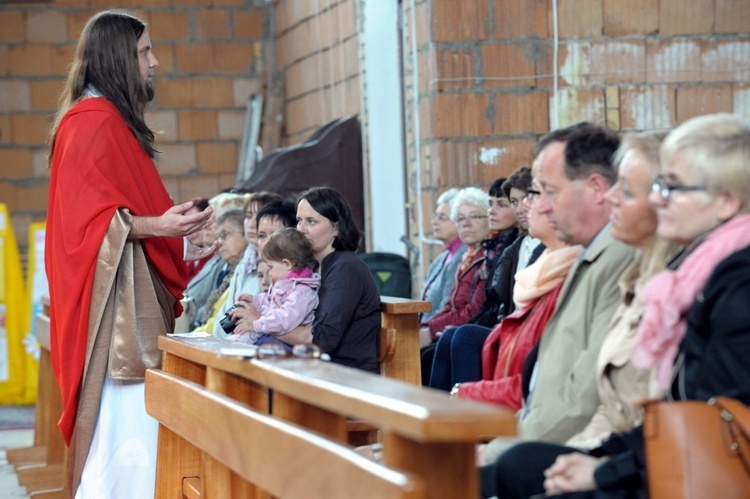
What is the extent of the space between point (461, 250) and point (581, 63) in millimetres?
1080

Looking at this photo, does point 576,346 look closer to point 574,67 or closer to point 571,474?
point 571,474

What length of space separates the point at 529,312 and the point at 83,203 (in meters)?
1.39

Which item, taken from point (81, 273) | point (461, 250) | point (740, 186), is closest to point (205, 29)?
point (461, 250)

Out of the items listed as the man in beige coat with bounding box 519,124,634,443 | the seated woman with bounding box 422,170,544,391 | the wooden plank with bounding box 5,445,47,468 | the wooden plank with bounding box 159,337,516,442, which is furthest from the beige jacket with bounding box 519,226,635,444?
the wooden plank with bounding box 5,445,47,468

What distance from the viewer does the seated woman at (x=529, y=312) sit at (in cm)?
257

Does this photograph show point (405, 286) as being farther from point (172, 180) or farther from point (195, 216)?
point (172, 180)

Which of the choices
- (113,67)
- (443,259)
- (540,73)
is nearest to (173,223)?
(113,67)

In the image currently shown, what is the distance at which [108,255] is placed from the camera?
3430mm

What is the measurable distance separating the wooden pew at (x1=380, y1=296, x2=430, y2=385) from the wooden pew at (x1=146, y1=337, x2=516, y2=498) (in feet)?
2.38

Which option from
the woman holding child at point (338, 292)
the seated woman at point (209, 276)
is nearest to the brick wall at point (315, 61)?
the seated woman at point (209, 276)

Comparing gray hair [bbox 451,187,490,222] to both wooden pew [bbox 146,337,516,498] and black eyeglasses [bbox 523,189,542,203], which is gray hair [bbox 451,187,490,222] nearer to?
black eyeglasses [bbox 523,189,542,203]

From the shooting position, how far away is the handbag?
173 cm

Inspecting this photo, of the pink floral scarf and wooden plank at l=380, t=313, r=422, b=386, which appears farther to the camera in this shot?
wooden plank at l=380, t=313, r=422, b=386

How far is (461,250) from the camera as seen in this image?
5230mm
